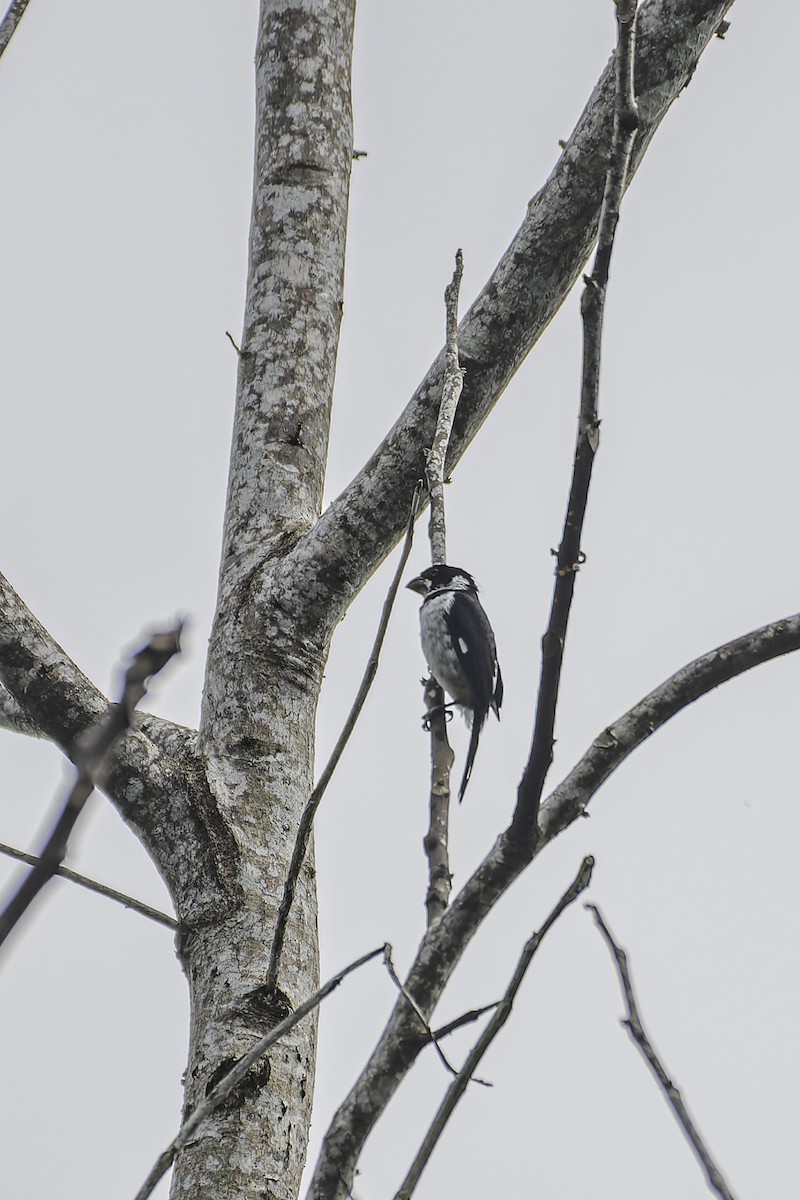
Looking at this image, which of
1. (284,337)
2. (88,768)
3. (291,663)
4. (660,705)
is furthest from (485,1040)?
(284,337)

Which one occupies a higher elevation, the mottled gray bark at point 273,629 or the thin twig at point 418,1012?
the mottled gray bark at point 273,629

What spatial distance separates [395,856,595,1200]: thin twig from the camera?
161 centimetres

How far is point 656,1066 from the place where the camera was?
1.74 m

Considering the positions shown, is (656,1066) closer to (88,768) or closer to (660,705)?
(660,705)

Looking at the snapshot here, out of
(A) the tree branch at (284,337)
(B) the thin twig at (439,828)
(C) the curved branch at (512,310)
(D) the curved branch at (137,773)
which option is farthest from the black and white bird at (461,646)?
(B) the thin twig at (439,828)

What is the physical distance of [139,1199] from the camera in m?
1.48

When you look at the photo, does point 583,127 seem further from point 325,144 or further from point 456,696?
point 456,696

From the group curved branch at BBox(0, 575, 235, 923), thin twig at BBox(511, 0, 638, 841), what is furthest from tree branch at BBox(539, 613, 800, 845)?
curved branch at BBox(0, 575, 235, 923)

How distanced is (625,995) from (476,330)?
199 centimetres

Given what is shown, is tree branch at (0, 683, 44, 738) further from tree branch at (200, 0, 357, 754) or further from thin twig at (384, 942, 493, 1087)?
thin twig at (384, 942, 493, 1087)

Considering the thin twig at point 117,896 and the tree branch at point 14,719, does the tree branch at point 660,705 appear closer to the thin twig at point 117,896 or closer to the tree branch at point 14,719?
the thin twig at point 117,896

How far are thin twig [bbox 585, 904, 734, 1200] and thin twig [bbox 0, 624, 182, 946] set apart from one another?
111cm

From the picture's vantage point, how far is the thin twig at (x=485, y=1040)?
161 cm

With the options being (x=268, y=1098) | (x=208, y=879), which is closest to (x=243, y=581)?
(x=208, y=879)
